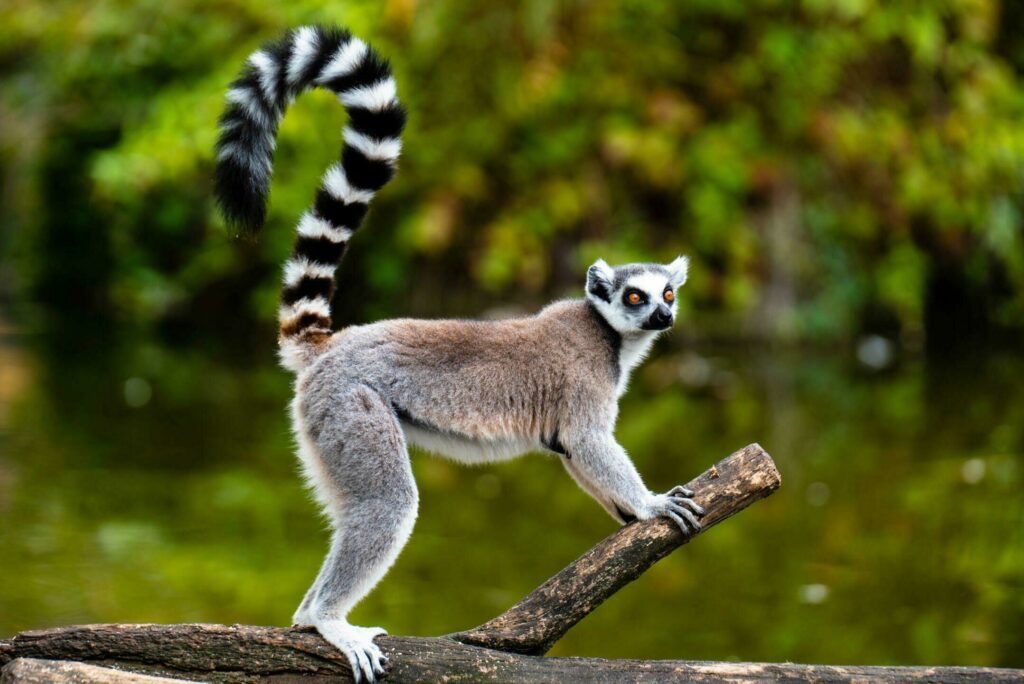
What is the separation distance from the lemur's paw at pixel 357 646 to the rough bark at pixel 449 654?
0.11ft

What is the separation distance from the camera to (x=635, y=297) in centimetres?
393

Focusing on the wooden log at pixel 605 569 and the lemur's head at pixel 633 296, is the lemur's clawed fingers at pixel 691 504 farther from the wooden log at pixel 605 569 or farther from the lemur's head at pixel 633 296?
the lemur's head at pixel 633 296

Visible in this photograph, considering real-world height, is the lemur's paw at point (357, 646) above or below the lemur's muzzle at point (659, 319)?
below

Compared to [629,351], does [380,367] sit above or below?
below

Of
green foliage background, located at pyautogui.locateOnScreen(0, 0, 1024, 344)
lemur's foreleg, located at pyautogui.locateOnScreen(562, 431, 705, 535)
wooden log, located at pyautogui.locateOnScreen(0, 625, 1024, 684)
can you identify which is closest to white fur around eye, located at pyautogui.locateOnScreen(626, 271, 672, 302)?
lemur's foreleg, located at pyautogui.locateOnScreen(562, 431, 705, 535)

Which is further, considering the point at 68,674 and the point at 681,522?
the point at 681,522

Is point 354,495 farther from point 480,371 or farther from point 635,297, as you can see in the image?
point 635,297

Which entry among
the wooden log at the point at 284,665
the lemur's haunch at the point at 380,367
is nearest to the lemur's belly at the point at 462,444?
the lemur's haunch at the point at 380,367

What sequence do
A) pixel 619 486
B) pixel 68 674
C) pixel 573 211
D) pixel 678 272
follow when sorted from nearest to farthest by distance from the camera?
pixel 68 674, pixel 619 486, pixel 678 272, pixel 573 211

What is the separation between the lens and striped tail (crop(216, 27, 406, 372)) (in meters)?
3.66

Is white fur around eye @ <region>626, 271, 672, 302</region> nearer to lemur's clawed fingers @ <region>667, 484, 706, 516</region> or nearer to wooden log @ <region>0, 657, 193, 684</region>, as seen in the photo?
lemur's clawed fingers @ <region>667, 484, 706, 516</region>

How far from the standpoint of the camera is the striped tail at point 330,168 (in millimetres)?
3656

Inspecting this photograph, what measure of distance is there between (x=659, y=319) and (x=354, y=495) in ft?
3.61

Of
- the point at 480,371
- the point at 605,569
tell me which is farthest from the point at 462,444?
the point at 605,569
